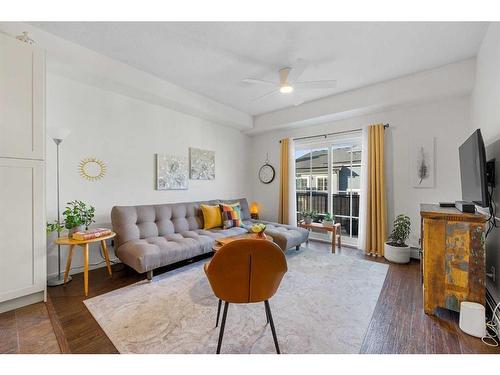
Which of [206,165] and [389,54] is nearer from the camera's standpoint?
[389,54]

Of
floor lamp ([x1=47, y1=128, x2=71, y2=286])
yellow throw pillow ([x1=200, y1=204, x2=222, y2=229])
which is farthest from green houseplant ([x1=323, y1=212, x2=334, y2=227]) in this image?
floor lamp ([x1=47, y1=128, x2=71, y2=286])

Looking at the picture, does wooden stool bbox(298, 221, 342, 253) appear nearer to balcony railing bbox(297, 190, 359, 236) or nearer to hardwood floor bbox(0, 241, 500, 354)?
balcony railing bbox(297, 190, 359, 236)

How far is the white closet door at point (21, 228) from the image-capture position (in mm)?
1809

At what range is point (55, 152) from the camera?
8.50ft

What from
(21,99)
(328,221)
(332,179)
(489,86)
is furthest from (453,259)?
(21,99)

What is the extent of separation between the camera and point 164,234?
124 inches

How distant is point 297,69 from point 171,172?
2514 millimetres

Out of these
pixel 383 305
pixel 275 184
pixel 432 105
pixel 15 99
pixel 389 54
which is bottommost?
pixel 383 305

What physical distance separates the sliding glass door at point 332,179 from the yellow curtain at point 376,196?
0.37 m

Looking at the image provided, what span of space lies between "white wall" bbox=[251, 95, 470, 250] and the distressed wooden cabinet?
1.59 metres

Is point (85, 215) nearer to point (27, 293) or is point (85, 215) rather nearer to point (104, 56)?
point (27, 293)
